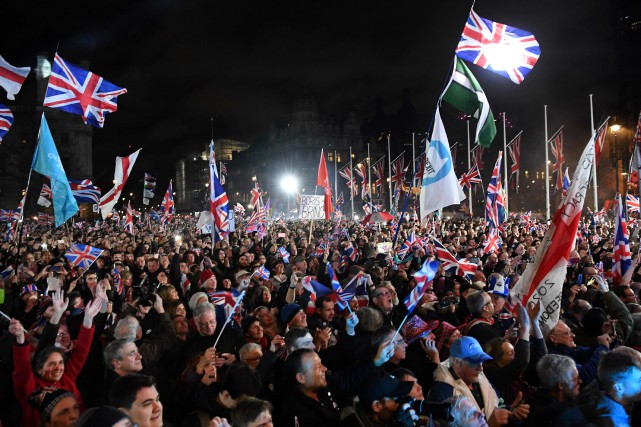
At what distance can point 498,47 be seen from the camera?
10273 millimetres

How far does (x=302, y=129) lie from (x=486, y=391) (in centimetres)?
9068

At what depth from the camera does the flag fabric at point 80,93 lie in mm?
10977

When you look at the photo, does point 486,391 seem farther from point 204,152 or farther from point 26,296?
point 204,152

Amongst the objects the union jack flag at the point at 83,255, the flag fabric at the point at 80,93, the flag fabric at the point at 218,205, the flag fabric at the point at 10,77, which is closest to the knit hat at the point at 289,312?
the union jack flag at the point at 83,255

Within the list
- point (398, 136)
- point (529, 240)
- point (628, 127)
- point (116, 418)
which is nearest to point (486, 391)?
point (116, 418)

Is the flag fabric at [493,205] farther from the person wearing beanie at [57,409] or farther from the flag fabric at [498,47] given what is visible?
the person wearing beanie at [57,409]

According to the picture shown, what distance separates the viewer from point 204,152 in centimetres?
15062

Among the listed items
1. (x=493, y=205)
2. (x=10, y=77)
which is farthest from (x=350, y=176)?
(x=10, y=77)

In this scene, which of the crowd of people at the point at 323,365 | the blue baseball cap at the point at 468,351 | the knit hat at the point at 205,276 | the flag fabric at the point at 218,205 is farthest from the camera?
the flag fabric at the point at 218,205

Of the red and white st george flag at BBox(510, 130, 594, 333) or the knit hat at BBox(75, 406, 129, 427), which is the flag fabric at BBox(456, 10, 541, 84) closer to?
the red and white st george flag at BBox(510, 130, 594, 333)

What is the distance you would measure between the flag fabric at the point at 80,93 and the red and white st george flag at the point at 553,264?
9497 mm

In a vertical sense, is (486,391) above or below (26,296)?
below

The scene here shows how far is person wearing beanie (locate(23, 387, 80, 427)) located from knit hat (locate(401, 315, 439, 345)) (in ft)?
10.1

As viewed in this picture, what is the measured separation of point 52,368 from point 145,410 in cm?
147
